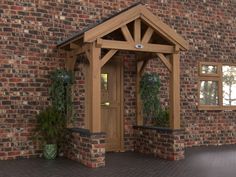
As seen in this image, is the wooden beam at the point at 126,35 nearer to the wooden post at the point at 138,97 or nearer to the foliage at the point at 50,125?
the wooden post at the point at 138,97

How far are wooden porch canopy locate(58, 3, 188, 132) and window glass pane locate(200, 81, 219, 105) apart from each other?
9.44 feet

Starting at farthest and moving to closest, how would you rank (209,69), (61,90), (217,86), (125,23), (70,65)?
(217,86) < (209,69) < (70,65) < (61,90) < (125,23)

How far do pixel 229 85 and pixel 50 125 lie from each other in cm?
647

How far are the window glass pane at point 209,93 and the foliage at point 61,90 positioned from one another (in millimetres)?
4641

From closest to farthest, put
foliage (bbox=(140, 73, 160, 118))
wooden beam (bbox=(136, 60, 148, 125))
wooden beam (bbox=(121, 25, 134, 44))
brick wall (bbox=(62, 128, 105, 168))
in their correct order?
brick wall (bbox=(62, 128, 105, 168)) → wooden beam (bbox=(121, 25, 134, 44)) → foliage (bbox=(140, 73, 160, 118)) → wooden beam (bbox=(136, 60, 148, 125))

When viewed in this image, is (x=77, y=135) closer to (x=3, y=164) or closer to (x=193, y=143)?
(x=3, y=164)

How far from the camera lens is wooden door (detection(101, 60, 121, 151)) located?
9391mm

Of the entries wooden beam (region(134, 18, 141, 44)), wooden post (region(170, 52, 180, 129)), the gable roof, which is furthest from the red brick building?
wooden beam (region(134, 18, 141, 44))

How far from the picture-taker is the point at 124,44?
780 centimetres

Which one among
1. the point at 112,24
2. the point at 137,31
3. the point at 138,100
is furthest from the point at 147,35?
the point at 138,100

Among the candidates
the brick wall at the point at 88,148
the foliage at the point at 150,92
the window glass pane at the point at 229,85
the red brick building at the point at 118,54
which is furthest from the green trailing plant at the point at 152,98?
the window glass pane at the point at 229,85

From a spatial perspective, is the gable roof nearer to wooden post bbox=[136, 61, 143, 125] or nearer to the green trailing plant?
the green trailing plant

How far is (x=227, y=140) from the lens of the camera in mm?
11359

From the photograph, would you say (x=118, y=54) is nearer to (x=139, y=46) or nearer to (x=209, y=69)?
(x=139, y=46)
